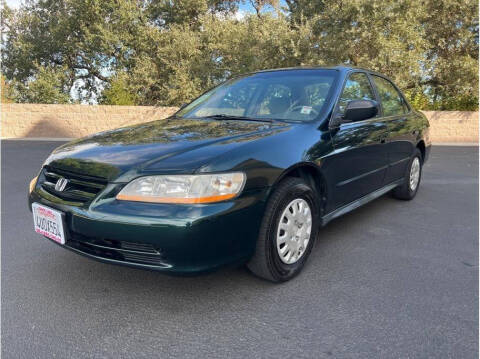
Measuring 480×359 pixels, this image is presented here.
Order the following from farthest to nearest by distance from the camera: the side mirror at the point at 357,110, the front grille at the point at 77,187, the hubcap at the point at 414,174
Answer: the hubcap at the point at 414,174
the side mirror at the point at 357,110
the front grille at the point at 77,187

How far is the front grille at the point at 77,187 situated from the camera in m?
2.10

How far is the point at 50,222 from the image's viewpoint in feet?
7.34

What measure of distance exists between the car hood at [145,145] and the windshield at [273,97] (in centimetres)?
28

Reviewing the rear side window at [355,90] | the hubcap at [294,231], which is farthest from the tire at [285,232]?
the rear side window at [355,90]

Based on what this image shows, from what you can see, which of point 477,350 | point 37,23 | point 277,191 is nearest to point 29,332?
point 277,191

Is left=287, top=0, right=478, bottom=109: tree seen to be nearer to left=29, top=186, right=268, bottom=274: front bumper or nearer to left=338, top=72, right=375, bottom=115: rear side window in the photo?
left=338, top=72, right=375, bottom=115: rear side window

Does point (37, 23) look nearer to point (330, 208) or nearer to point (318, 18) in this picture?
point (318, 18)

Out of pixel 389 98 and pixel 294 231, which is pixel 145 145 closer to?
pixel 294 231

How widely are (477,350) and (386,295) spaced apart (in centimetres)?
58

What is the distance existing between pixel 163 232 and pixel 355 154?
6.25 ft

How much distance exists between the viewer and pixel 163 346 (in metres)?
1.86

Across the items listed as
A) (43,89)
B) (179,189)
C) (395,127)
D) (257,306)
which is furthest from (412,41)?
(43,89)

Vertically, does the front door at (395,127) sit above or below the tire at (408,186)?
above

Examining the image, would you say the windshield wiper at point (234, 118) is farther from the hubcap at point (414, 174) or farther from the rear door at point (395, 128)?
the hubcap at point (414, 174)
